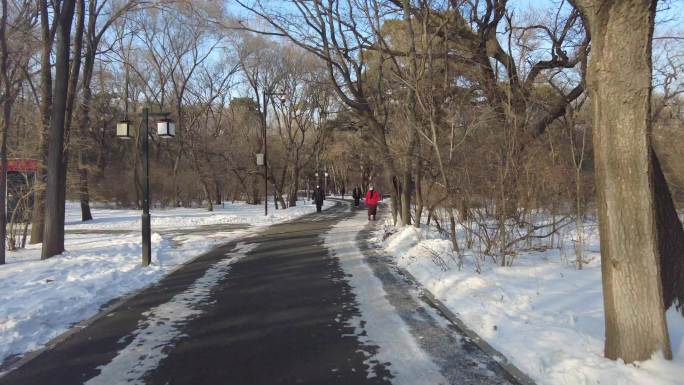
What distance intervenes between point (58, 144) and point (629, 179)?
11789 mm

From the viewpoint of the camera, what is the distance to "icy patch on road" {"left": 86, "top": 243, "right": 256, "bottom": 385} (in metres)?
4.62

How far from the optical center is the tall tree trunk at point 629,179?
4051 millimetres

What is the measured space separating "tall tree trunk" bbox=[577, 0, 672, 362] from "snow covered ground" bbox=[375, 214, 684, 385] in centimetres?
32

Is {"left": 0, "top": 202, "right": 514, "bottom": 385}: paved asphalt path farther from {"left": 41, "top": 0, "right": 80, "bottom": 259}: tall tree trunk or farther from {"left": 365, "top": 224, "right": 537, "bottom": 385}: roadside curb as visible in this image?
{"left": 41, "top": 0, "right": 80, "bottom": 259}: tall tree trunk

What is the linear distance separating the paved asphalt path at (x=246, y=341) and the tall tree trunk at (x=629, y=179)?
3.85ft

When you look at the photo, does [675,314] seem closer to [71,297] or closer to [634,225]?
[634,225]

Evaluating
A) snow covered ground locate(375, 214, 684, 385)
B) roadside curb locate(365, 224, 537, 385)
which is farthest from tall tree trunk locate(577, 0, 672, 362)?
roadside curb locate(365, 224, 537, 385)

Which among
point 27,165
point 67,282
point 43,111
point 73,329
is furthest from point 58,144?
point 27,165

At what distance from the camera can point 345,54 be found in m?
17.5

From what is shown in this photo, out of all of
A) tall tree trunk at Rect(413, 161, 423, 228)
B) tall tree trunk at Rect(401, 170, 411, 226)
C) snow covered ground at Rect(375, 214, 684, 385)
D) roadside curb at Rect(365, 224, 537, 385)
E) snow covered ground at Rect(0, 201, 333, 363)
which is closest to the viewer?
snow covered ground at Rect(375, 214, 684, 385)

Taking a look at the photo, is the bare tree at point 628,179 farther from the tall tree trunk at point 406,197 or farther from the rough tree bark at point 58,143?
the tall tree trunk at point 406,197

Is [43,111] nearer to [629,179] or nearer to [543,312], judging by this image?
[543,312]

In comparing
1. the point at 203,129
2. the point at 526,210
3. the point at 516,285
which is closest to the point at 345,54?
the point at 526,210

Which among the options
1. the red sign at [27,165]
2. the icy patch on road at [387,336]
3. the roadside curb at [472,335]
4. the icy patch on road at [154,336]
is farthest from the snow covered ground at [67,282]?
the roadside curb at [472,335]
